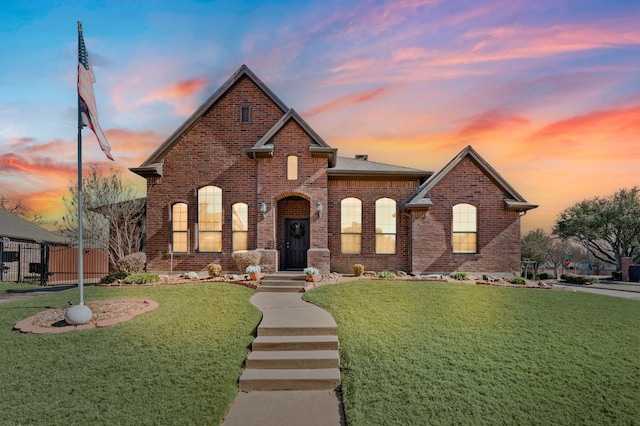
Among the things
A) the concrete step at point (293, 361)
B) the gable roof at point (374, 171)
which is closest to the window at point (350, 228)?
the gable roof at point (374, 171)

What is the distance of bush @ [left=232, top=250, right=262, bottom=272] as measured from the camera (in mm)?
15188

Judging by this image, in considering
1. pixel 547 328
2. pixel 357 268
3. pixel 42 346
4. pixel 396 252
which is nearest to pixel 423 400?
pixel 547 328

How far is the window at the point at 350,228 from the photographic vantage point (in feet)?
57.1

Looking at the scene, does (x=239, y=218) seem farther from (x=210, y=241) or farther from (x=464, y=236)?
(x=464, y=236)

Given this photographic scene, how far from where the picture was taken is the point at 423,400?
581 cm

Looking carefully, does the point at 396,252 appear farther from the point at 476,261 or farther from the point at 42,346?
the point at 42,346

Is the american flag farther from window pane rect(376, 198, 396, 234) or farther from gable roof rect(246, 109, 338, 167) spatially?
window pane rect(376, 198, 396, 234)

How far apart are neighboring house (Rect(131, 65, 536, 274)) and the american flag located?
7216 millimetres

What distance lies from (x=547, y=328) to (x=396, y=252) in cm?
881

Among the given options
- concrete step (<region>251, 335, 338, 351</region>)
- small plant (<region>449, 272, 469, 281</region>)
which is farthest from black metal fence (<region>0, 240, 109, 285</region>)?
small plant (<region>449, 272, 469, 281</region>)

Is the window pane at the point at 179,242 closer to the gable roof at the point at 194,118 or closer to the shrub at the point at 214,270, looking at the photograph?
the shrub at the point at 214,270

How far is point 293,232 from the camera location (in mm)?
17281

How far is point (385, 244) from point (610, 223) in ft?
107

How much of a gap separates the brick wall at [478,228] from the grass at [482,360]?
5712mm
